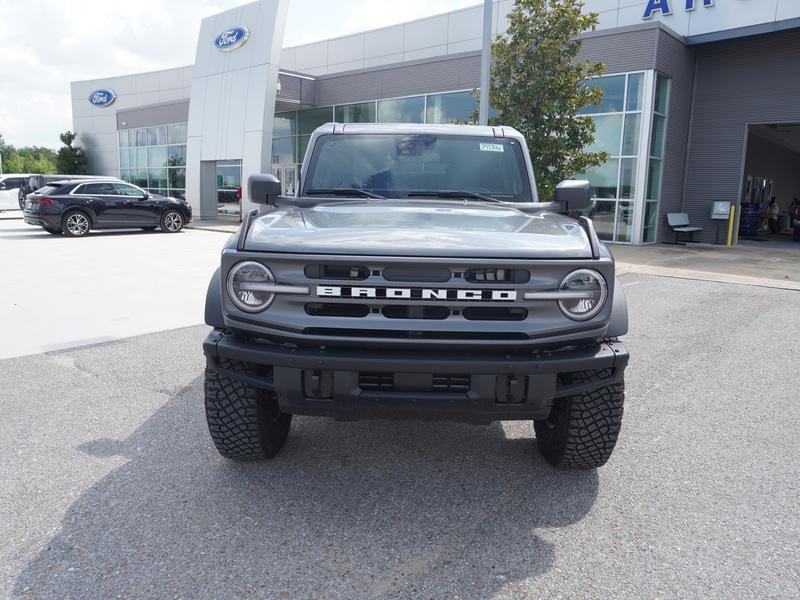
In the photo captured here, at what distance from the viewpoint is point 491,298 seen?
258 centimetres

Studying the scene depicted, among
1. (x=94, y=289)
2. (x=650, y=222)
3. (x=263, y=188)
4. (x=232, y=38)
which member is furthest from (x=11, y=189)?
(x=263, y=188)

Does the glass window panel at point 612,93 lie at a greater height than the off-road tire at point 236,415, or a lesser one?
greater

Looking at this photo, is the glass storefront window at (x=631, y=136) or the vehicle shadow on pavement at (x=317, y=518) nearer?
the vehicle shadow on pavement at (x=317, y=518)

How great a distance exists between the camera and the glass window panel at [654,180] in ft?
58.1

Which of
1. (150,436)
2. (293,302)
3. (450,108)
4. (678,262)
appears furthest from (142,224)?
(293,302)

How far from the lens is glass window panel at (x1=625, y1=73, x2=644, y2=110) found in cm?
1672

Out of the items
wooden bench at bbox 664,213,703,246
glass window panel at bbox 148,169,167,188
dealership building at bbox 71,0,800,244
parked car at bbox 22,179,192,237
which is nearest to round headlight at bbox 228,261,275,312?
dealership building at bbox 71,0,800,244

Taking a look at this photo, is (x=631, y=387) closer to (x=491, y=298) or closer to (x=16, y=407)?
(x=491, y=298)

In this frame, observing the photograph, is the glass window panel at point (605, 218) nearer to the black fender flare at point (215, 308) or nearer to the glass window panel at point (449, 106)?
the glass window panel at point (449, 106)

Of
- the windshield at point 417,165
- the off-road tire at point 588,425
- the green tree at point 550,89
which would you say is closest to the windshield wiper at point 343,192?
the windshield at point 417,165

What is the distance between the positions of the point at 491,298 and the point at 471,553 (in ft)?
3.53

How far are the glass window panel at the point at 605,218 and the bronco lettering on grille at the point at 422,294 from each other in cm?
1621

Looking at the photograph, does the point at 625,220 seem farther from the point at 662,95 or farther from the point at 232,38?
the point at 232,38

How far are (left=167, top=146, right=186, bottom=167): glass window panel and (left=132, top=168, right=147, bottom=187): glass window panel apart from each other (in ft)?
9.64
